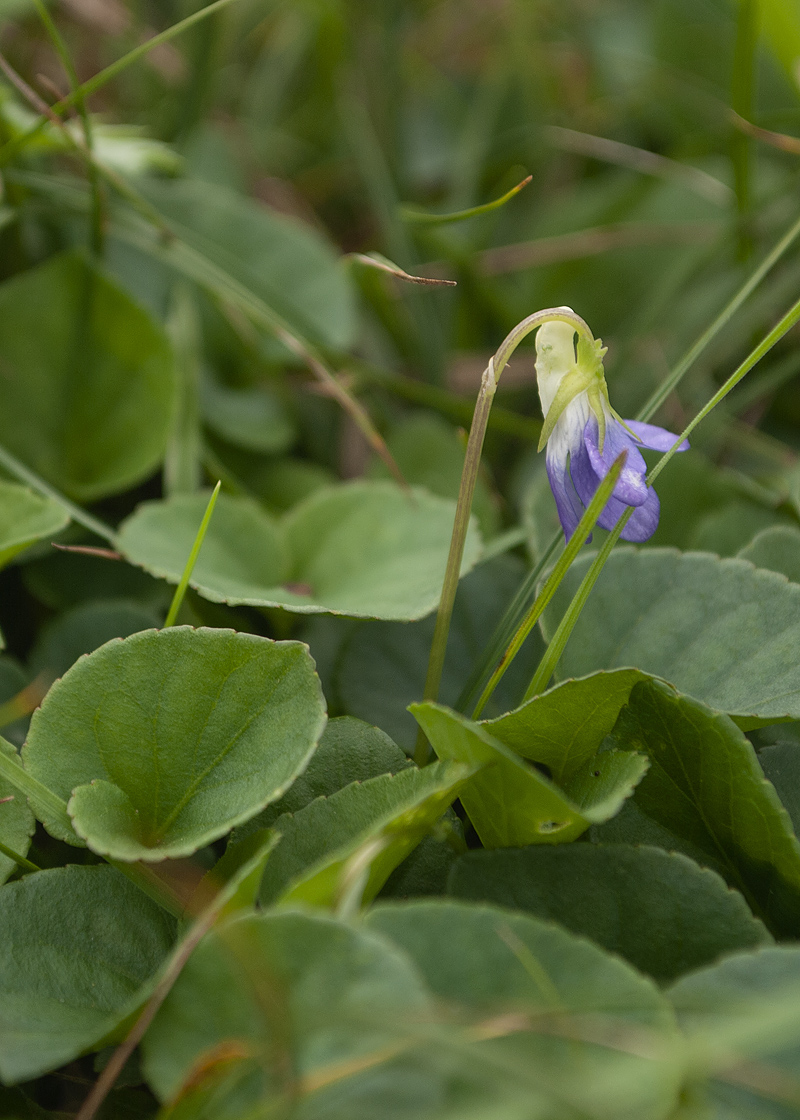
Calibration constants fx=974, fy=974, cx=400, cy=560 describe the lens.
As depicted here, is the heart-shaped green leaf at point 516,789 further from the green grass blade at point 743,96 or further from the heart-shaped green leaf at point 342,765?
the green grass blade at point 743,96

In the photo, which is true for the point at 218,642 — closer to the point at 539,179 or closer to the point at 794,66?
the point at 794,66

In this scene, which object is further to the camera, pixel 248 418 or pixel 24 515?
pixel 248 418

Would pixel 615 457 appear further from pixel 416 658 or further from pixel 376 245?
pixel 376 245

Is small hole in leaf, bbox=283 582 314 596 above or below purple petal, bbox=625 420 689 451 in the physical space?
below

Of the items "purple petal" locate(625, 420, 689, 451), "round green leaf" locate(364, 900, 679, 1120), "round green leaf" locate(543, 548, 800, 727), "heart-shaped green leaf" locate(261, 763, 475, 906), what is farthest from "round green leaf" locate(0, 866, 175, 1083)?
"purple petal" locate(625, 420, 689, 451)

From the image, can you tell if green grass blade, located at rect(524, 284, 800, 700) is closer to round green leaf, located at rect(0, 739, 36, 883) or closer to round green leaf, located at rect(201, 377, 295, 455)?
round green leaf, located at rect(0, 739, 36, 883)

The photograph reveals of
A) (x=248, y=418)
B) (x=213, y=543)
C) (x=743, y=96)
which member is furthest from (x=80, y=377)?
(x=743, y=96)
